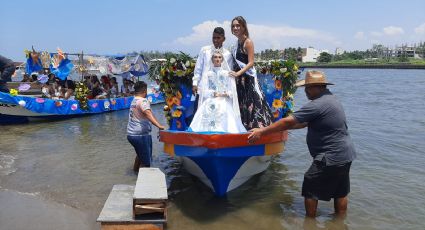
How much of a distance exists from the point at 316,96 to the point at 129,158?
5.79 metres

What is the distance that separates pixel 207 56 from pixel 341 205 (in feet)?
10.2

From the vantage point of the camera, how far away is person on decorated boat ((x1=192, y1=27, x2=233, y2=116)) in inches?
267

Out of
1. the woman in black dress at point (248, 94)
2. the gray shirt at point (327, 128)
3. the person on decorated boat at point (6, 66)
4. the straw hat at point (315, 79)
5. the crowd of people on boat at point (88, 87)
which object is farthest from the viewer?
the crowd of people on boat at point (88, 87)

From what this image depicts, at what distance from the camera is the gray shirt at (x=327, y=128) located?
510 cm

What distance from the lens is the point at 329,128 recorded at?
5172mm

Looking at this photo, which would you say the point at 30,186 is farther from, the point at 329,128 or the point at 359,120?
the point at 359,120

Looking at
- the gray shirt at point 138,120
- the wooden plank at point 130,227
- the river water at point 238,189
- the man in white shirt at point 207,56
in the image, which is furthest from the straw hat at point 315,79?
the gray shirt at point 138,120

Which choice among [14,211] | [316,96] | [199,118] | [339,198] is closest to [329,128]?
[316,96]

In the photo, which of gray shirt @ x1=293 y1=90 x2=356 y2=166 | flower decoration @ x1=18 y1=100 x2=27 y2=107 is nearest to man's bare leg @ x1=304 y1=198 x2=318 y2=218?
gray shirt @ x1=293 y1=90 x2=356 y2=166

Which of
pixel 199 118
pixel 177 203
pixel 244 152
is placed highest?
pixel 199 118

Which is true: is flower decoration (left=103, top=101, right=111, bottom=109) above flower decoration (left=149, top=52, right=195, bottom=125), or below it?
below

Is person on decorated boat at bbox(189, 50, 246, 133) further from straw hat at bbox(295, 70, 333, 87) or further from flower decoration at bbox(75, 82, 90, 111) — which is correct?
flower decoration at bbox(75, 82, 90, 111)

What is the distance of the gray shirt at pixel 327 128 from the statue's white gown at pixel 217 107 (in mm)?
1496

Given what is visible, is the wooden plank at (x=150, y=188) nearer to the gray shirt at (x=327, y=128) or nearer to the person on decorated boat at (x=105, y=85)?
the gray shirt at (x=327, y=128)
